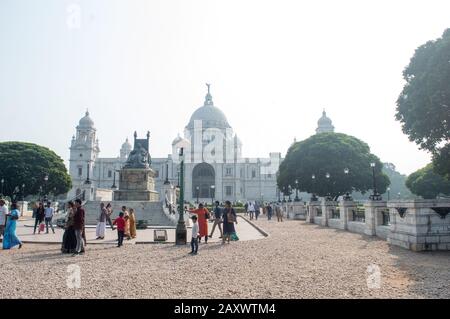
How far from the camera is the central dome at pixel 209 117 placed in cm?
10469

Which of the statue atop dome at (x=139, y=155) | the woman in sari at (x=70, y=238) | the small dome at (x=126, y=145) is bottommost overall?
the woman in sari at (x=70, y=238)

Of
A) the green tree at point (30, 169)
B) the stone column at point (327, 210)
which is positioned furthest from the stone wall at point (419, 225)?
the green tree at point (30, 169)

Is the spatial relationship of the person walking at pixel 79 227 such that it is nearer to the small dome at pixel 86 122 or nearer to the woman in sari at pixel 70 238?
the woman in sari at pixel 70 238

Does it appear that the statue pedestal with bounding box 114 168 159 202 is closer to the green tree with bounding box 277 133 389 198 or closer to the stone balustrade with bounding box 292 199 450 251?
the stone balustrade with bounding box 292 199 450 251

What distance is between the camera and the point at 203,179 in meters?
95.1

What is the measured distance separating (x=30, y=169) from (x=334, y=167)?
42044 millimetres

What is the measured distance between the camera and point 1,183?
1993 inches

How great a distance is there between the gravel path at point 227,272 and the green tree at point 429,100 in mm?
11075

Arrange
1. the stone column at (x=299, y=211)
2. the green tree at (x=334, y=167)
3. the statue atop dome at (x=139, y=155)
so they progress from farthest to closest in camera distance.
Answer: the green tree at (x=334, y=167)
the stone column at (x=299, y=211)
the statue atop dome at (x=139, y=155)

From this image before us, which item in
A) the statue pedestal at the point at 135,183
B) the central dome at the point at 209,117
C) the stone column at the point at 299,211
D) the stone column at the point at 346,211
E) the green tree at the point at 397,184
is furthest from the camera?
the green tree at the point at 397,184

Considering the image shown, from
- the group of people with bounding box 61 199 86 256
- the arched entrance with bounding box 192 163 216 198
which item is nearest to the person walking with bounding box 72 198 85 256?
the group of people with bounding box 61 199 86 256

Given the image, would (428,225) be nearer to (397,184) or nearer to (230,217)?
(230,217)

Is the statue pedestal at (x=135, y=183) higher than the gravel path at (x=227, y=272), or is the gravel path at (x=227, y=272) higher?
the statue pedestal at (x=135, y=183)
